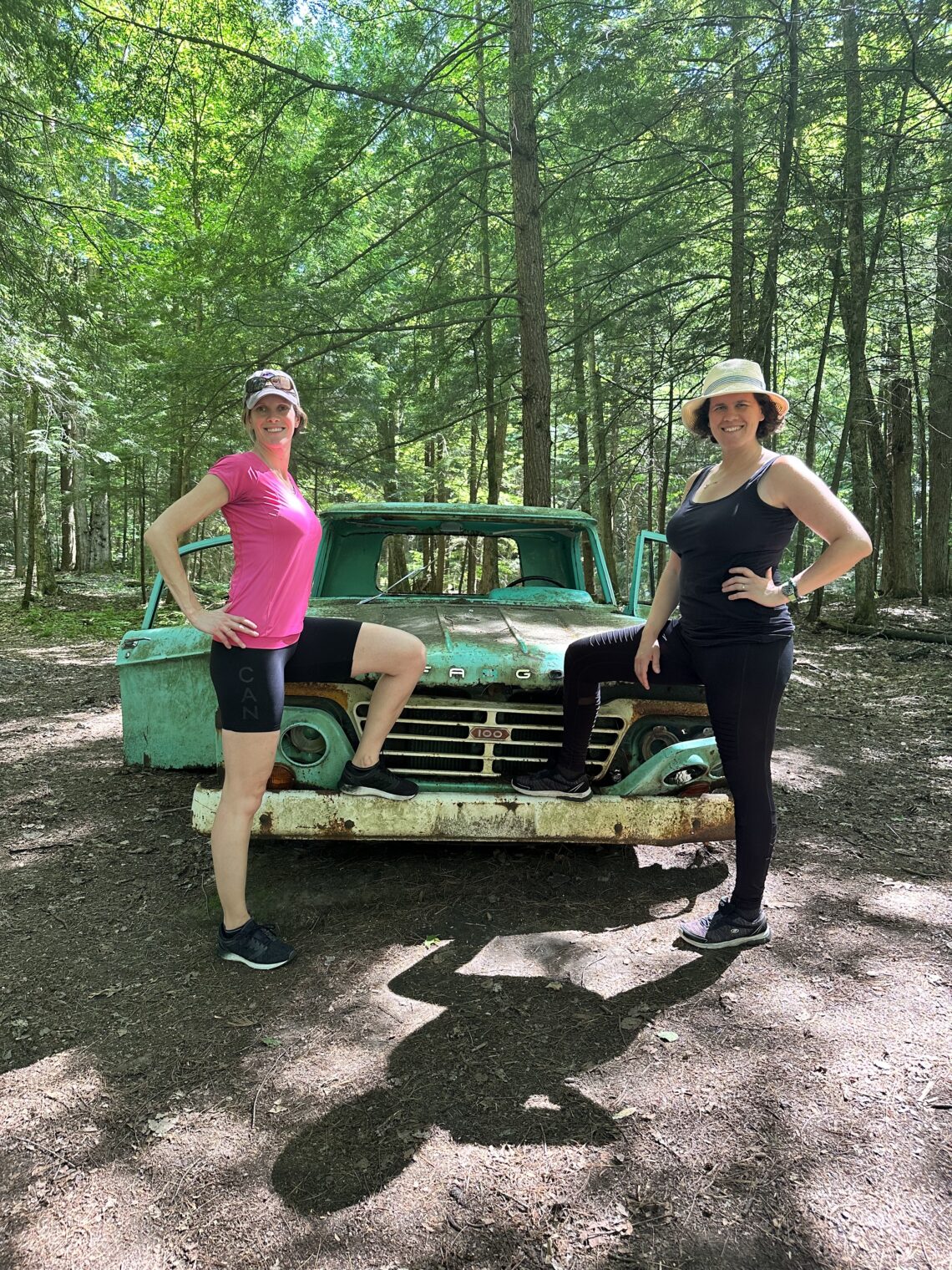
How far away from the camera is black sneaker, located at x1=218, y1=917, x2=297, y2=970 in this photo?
270cm

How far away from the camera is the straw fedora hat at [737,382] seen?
2.62 meters

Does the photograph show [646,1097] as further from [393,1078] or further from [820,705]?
[820,705]

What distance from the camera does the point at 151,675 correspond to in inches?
143

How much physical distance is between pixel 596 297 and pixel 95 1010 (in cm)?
993

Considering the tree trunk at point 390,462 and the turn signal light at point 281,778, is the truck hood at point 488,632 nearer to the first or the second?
the turn signal light at point 281,778

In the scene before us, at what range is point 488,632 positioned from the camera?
11.5 feet

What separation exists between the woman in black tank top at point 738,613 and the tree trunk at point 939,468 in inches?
464

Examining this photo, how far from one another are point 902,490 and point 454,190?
35.7ft

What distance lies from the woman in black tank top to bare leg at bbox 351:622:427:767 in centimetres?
64

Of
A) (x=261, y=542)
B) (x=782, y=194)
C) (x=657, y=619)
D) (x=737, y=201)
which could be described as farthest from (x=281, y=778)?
(x=737, y=201)

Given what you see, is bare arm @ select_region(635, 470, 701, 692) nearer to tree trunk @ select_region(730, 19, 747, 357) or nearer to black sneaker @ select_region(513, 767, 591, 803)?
black sneaker @ select_region(513, 767, 591, 803)

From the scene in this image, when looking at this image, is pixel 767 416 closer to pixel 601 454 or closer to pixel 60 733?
pixel 60 733

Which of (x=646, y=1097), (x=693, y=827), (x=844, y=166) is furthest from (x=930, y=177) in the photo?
(x=646, y=1097)

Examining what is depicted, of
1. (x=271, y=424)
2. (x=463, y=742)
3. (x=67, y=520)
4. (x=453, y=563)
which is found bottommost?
(x=463, y=742)
